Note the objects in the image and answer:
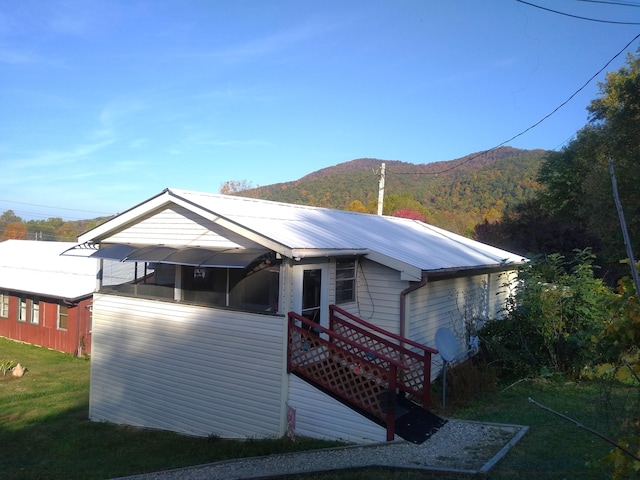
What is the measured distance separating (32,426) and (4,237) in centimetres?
6197

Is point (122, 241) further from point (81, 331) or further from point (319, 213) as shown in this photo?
point (81, 331)

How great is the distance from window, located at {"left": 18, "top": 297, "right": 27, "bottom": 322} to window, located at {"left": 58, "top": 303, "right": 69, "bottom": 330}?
2.82 m

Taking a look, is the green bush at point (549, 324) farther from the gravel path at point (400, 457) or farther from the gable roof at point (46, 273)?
the gable roof at point (46, 273)

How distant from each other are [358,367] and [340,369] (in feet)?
0.96

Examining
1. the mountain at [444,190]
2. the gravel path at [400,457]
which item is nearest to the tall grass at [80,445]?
the gravel path at [400,457]

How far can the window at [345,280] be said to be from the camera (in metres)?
9.98

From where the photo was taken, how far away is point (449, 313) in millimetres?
12109

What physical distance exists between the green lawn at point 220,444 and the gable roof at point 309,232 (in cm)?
292

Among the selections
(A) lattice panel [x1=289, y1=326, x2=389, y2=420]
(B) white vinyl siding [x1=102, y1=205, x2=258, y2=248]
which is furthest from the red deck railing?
(B) white vinyl siding [x1=102, y1=205, x2=258, y2=248]

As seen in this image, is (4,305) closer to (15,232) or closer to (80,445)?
(80,445)

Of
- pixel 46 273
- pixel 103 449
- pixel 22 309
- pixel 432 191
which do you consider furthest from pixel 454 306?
pixel 432 191

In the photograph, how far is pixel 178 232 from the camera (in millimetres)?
10469

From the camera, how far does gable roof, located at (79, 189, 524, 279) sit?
8.99 meters

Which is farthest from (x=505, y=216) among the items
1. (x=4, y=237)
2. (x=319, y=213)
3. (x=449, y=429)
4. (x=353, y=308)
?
(x=4, y=237)
